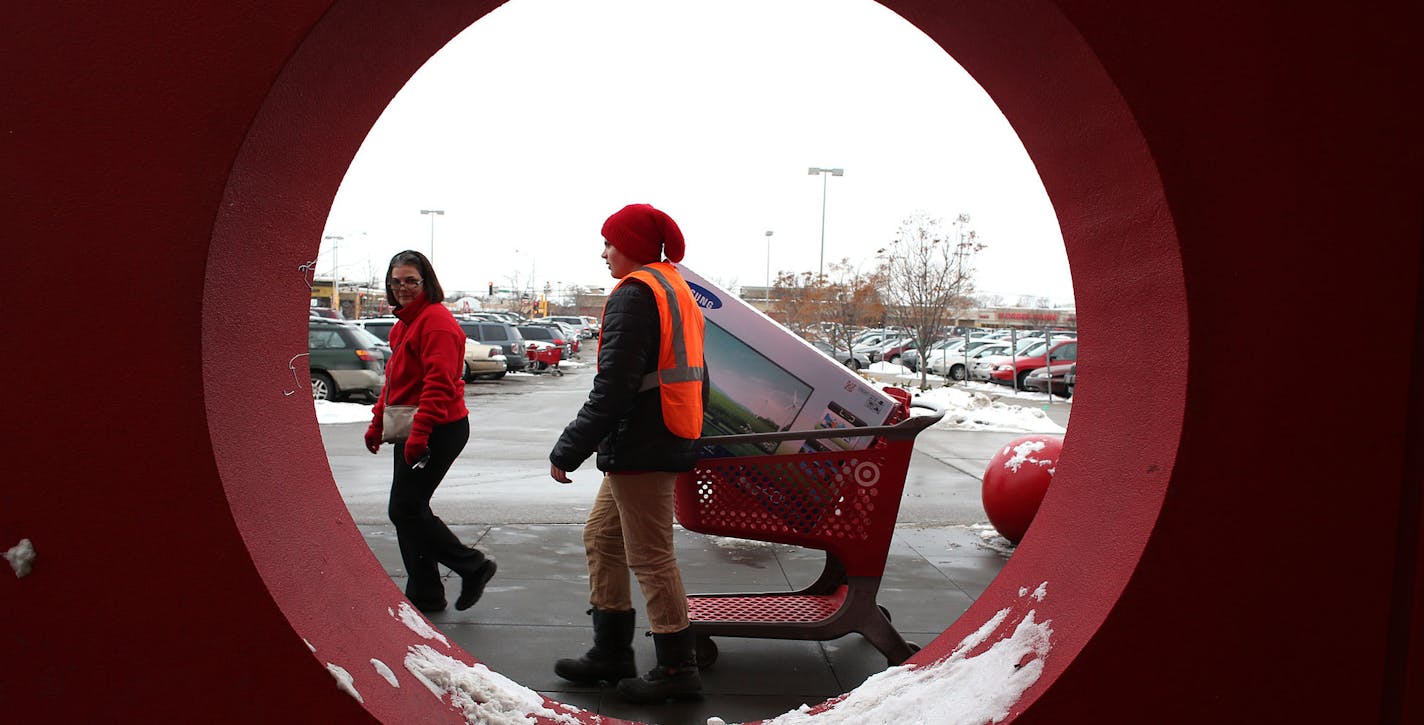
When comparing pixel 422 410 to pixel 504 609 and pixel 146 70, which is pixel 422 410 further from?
pixel 146 70

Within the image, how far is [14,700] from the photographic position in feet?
7.76

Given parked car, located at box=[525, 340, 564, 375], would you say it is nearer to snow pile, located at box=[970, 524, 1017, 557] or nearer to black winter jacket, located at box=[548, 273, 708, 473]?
snow pile, located at box=[970, 524, 1017, 557]

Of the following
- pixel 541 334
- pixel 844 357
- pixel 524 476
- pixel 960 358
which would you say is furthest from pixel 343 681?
pixel 960 358

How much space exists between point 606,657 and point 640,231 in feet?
5.59

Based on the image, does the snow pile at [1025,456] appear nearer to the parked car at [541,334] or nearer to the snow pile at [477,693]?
the snow pile at [477,693]

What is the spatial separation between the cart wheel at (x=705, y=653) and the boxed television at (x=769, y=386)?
80 centimetres

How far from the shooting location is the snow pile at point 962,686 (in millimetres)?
2648

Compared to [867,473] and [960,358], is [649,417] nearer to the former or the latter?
[867,473]

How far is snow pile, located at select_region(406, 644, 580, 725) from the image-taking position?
2.87 metres

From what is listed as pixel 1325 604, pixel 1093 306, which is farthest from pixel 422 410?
pixel 1325 604

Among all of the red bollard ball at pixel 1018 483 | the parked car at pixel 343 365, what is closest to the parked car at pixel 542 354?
the parked car at pixel 343 365

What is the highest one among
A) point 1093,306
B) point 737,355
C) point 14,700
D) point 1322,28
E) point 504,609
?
point 1322,28

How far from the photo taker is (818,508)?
4.18 meters

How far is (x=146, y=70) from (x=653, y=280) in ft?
5.88
